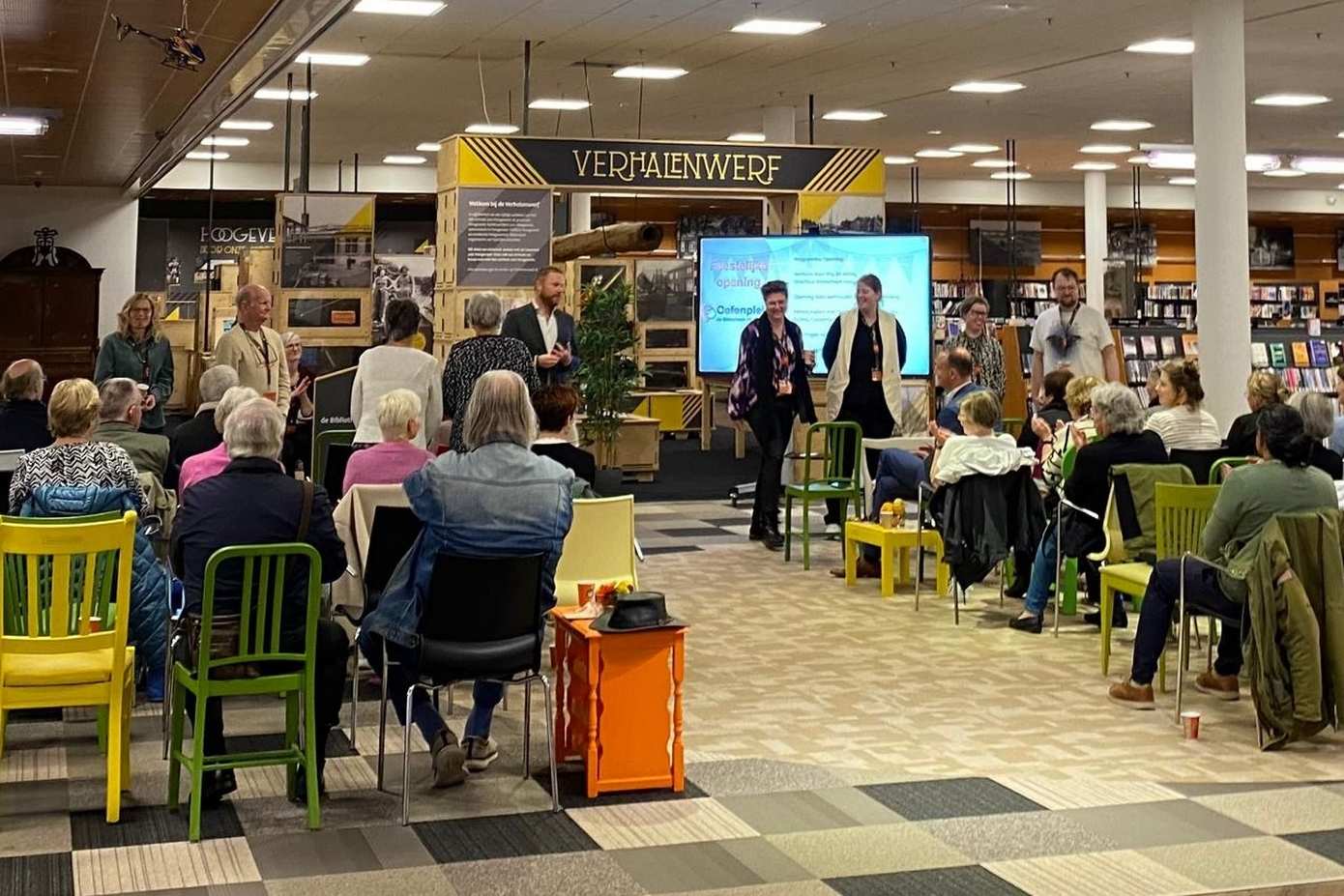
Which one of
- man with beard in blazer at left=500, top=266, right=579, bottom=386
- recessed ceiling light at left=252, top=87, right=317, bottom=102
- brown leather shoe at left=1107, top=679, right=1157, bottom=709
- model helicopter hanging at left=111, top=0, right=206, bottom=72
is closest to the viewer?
brown leather shoe at left=1107, top=679, right=1157, bottom=709

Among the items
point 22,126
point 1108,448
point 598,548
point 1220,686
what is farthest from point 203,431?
point 22,126

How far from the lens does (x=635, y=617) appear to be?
4.98 meters

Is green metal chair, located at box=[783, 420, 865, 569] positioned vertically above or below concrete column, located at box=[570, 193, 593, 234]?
below

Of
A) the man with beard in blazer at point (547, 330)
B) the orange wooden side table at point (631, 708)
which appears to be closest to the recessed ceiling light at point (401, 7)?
the man with beard in blazer at point (547, 330)

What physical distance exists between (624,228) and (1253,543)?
25.2 feet

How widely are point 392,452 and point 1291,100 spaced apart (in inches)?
522

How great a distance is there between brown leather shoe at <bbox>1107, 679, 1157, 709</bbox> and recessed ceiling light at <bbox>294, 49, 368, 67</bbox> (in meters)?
9.68

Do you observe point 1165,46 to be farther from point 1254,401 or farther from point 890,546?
point 890,546

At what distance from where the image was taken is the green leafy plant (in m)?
13.0

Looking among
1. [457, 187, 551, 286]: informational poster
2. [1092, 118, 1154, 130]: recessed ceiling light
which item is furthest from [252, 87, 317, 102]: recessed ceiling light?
[1092, 118, 1154, 130]: recessed ceiling light

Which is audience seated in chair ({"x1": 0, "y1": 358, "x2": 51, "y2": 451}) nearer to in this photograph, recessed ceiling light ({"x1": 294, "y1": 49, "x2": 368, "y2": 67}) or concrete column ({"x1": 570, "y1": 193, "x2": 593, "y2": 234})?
recessed ceiling light ({"x1": 294, "y1": 49, "x2": 368, "y2": 67})

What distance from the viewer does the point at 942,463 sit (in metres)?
7.87

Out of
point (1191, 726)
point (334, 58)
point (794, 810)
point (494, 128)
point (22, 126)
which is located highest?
point (494, 128)

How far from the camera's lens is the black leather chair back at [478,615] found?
471cm
